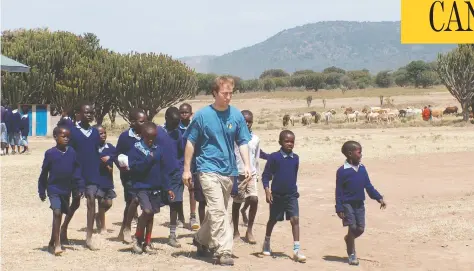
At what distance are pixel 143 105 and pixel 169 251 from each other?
3165cm

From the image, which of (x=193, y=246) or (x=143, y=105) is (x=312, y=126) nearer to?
(x=143, y=105)

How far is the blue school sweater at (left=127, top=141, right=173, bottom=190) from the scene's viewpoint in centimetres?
823

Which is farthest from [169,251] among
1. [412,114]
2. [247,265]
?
[412,114]

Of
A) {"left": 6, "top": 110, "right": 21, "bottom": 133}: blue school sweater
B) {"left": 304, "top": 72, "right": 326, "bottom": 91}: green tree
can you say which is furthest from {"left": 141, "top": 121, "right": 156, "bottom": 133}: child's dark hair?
{"left": 304, "top": 72, "right": 326, "bottom": 91}: green tree

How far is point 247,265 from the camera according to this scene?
793 cm

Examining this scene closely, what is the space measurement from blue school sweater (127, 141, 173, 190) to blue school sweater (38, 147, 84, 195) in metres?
0.67

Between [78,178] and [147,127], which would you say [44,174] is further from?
[147,127]

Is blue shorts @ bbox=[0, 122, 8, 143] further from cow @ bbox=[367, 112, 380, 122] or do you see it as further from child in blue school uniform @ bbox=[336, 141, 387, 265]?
cow @ bbox=[367, 112, 380, 122]

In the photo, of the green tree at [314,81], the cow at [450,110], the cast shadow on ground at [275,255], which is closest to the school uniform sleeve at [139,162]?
the cast shadow on ground at [275,255]

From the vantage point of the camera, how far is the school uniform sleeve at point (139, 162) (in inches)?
324

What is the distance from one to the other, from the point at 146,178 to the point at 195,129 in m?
0.88

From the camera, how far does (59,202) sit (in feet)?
26.6

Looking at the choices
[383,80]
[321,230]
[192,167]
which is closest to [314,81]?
[383,80]

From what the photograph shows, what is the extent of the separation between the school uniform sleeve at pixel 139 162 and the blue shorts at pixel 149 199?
246 mm
